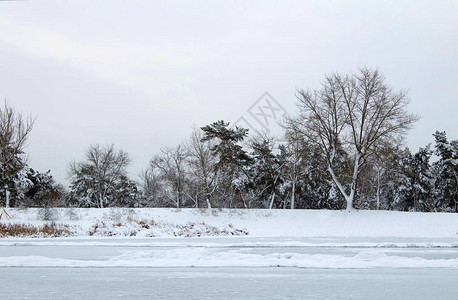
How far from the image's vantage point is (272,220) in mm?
36719

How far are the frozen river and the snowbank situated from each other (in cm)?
1265

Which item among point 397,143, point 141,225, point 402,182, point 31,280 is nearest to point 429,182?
point 402,182

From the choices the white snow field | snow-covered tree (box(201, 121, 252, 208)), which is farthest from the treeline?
the white snow field

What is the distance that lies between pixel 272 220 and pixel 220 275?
28360mm

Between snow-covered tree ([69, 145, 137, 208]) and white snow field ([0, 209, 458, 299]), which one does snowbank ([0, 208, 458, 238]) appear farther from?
snow-covered tree ([69, 145, 137, 208])

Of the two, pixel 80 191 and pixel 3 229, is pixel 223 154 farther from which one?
pixel 80 191

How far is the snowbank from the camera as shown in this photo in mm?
28359

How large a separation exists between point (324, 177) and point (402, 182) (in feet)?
39.4

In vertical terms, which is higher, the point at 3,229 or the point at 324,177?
the point at 324,177

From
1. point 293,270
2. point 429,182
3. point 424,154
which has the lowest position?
point 293,270

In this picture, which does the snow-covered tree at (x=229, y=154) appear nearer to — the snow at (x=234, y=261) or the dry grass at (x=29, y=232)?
the dry grass at (x=29, y=232)

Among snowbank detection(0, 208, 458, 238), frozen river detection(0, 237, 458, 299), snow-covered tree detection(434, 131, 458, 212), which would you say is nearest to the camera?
frozen river detection(0, 237, 458, 299)

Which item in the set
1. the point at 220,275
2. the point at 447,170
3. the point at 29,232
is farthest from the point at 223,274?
the point at 447,170

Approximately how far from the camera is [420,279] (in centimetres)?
835
